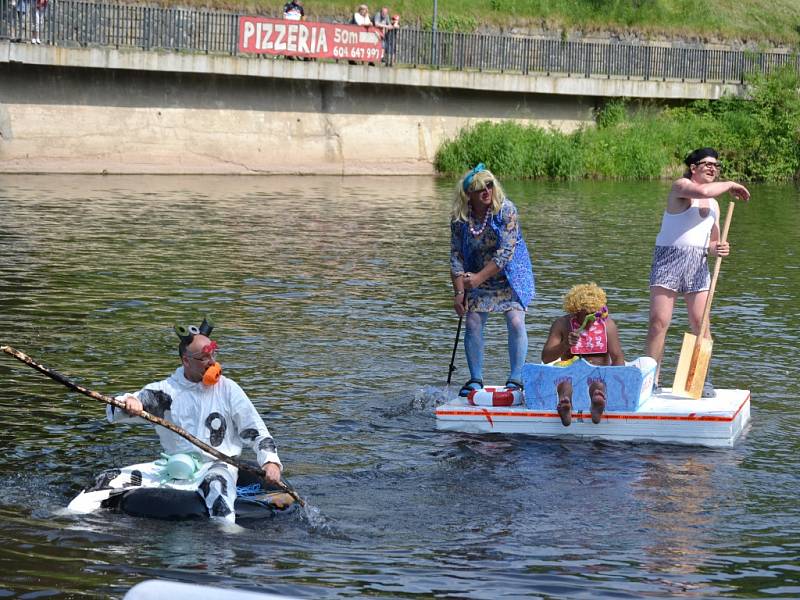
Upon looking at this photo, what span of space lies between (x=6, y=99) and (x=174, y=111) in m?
4.20

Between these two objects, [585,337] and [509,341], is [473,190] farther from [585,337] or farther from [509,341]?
[585,337]

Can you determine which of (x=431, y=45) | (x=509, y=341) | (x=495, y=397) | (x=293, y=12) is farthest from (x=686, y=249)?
(x=431, y=45)

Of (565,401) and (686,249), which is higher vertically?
(686,249)

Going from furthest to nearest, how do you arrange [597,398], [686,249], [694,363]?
[686,249] < [694,363] < [597,398]

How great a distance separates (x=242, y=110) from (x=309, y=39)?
247 centimetres

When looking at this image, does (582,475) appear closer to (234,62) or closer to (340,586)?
(340,586)

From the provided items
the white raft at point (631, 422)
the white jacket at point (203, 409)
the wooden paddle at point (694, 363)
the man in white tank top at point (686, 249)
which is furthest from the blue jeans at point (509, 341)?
the white jacket at point (203, 409)

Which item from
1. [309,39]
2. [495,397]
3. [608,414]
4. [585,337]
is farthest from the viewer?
[309,39]

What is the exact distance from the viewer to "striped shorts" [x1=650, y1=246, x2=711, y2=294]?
411 inches

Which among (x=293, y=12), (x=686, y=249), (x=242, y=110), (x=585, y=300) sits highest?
(x=293, y=12)

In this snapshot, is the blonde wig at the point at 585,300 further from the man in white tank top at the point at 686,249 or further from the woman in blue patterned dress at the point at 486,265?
the man in white tank top at the point at 686,249

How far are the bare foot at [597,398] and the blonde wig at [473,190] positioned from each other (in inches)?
58.1

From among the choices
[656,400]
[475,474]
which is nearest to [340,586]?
[475,474]

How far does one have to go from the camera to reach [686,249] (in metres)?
10.4
